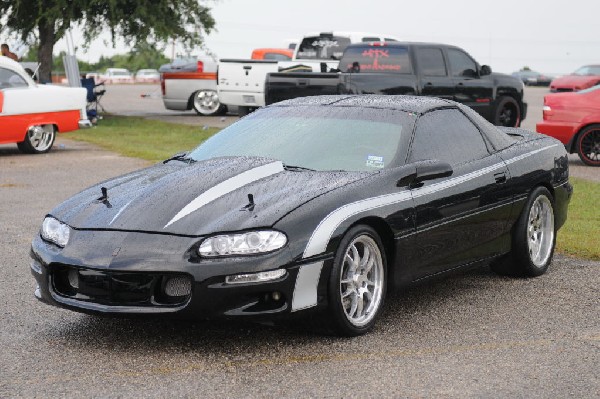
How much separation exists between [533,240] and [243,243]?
3.08 meters

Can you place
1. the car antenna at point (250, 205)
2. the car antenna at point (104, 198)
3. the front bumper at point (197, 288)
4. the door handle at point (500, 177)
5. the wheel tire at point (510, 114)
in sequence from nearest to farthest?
the front bumper at point (197, 288) < the car antenna at point (250, 205) < the car antenna at point (104, 198) < the door handle at point (500, 177) < the wheel tire at point (510, 114)

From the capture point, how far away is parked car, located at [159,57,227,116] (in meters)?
28.2

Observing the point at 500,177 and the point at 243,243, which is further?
the point at 500,177

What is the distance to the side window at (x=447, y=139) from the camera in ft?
22.0

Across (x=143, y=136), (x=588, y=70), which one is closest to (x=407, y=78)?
(x=143, y=136)

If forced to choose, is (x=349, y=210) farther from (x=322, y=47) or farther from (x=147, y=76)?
(x=147, y=76)

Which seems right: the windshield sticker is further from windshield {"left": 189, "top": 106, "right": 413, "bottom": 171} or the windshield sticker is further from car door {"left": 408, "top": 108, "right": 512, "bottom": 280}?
car door {"left": 408, "top": 108, "right": 512, "bottom": 280}

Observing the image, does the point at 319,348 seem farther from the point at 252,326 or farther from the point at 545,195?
the point at 545,195

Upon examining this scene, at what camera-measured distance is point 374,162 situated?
6375 mm

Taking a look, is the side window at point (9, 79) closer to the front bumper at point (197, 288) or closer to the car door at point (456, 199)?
the car door at point (456, 199)

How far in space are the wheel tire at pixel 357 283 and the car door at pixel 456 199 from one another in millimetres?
340

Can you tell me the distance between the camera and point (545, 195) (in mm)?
7832

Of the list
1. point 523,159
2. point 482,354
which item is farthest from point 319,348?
point 523,159

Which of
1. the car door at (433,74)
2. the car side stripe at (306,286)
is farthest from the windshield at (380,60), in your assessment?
the car side stripe at (306,286)
